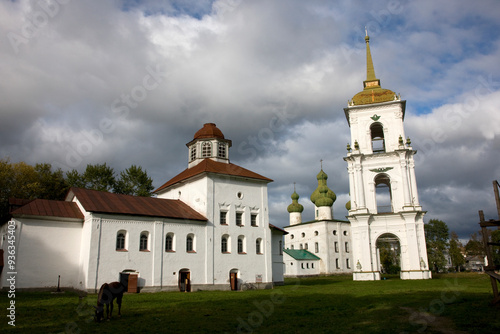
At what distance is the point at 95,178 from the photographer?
4678 centimetres

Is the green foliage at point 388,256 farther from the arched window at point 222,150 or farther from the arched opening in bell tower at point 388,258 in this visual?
the arched window at point 222,150

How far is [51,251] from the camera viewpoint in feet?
89.7

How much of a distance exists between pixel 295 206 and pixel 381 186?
137ft

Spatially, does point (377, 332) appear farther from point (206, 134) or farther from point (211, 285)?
point (206, 134)

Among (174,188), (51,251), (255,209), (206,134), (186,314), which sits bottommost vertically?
(186,314)

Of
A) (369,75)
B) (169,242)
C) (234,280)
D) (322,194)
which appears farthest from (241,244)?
(322,194)

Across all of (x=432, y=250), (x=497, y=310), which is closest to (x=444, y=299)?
(x=497, y=310)

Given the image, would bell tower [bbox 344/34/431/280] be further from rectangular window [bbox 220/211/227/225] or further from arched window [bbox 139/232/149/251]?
arched window [bbox 139/232/149/251]

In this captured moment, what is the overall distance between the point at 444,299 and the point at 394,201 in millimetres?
24159

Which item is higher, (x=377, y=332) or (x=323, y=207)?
(x=323, y=207)

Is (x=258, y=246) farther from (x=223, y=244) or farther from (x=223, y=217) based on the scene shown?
(x=223, y=217)

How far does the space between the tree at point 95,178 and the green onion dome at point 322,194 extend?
1703 inches

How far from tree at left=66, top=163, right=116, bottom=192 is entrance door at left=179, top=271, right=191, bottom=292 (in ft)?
70.5

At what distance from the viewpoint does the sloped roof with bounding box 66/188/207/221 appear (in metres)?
27.8
